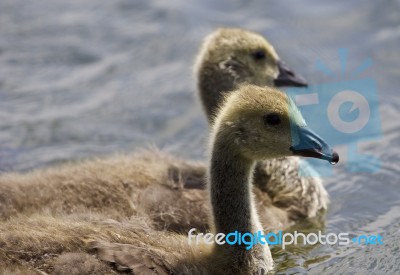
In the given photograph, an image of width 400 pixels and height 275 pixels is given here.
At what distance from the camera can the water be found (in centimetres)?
923

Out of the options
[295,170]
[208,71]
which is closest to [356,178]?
[295,170]

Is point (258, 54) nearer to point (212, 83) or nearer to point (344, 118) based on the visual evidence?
point (212, 83)

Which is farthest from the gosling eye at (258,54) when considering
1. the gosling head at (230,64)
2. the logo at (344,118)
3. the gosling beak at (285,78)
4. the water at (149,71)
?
the water at (149,71)

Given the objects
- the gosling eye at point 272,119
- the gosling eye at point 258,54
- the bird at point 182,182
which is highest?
the gosling eye at point 258,54

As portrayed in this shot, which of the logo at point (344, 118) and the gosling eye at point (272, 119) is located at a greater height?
the gosling eye at point (272, 119)

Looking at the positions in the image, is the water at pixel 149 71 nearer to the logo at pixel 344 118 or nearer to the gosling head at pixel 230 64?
the logo at pixel 344 118

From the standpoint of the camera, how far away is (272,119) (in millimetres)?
6230

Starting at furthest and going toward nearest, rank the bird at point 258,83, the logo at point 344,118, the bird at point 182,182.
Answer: the logo at point 344,118 < the bird at point 258,83 < the bird at point 182,182

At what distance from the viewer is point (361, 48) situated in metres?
11.1

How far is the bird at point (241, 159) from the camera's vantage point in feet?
20.1

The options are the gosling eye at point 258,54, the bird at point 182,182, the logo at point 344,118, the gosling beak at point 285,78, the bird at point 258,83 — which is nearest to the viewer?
the bird at point 182,182

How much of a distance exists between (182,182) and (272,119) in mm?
1456

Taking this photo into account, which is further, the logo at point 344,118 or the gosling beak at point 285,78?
the logo at point 344,118

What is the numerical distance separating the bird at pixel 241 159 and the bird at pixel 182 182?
78 centimetres
